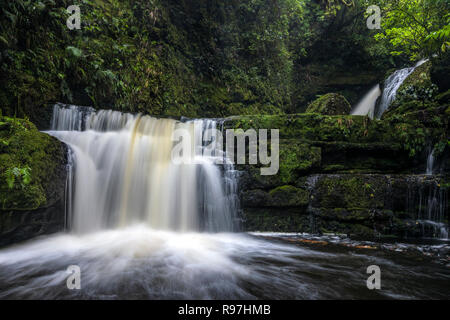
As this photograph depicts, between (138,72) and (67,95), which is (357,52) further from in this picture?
(67,95)

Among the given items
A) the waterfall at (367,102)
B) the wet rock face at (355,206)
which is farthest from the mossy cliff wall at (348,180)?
the waterfall at (367,102)

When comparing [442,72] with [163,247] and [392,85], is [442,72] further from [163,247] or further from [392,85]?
[163,247]

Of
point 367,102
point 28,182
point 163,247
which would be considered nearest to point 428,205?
point 163,247

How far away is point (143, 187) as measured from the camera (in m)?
4.84

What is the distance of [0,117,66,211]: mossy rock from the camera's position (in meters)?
3.17

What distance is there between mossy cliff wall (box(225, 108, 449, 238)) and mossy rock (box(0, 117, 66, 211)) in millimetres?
3205

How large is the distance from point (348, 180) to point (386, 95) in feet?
23.4

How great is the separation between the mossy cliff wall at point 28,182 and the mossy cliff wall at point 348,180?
3191 millimetres

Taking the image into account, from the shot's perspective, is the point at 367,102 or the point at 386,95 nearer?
the point at 386,95

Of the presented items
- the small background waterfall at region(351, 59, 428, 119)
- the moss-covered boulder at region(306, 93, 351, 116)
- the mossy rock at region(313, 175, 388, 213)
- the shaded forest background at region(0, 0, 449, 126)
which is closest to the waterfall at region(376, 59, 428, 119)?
the small background waterfall at region(351, 59, 428, 119)

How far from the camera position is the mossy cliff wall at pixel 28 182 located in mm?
3189

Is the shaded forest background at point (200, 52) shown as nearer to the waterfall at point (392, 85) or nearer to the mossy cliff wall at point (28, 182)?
the waterfall at point (392, 85)
